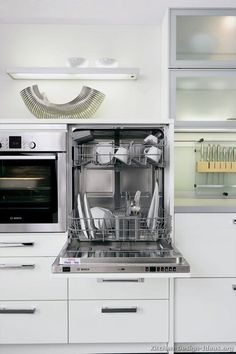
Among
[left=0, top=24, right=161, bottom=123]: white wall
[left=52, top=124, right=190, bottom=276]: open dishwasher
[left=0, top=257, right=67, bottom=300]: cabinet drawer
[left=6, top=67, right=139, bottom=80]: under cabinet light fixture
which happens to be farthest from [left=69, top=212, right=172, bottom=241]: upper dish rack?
[left=6, top=67, right=139, bottom=80]: under cabinet light fixture

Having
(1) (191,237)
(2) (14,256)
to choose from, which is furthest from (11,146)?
(1) (191,237)

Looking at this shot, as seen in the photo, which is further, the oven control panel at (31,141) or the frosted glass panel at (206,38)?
the frosted glass panel at (206,38)

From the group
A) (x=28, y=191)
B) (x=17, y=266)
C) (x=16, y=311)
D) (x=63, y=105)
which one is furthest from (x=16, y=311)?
(x=63, y=105)

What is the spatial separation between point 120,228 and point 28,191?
1.85 ft

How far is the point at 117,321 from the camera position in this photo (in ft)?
5.88

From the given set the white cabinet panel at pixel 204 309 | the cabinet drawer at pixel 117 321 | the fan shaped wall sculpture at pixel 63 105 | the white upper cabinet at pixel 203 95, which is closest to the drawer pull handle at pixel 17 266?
the cabinet drawer at pixel 117 321

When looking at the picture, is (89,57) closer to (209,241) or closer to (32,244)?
(32,244)

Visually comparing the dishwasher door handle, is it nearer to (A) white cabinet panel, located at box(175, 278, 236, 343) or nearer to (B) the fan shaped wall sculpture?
(A) white cabinet panel, located at box(175, 278, 236, 343)

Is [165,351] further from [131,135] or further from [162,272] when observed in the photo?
[131,135]

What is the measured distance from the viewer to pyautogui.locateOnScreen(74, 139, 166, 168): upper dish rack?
176 cm

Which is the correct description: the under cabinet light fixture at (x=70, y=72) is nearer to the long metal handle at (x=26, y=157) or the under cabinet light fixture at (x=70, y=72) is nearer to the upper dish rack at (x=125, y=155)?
the upper dish rack at (x=125, y=155)

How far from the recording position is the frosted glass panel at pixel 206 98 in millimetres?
2055

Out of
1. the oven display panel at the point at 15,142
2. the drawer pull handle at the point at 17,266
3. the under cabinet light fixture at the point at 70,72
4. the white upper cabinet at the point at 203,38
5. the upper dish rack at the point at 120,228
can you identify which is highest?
the white upper cabinet at the point at 203,38

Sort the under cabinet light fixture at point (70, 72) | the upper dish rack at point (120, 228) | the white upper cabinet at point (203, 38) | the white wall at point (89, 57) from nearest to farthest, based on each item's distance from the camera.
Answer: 1. the upper dish rack at point (120, 228)
2. the white upper cabinet at point (203, 38)
3. the under cabinet light fixture at point (70, 72)
4. the white wall at point (89, 57)
